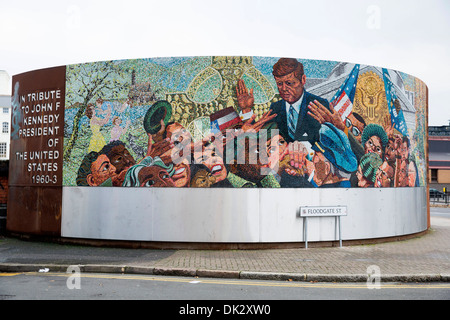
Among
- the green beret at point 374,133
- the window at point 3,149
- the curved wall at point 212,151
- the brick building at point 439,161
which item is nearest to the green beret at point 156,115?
the curved wall at point 212,151

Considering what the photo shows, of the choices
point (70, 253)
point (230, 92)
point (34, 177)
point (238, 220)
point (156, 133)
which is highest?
point (230, 92)

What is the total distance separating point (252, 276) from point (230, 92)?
524cm

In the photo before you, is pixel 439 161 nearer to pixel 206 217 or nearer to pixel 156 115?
pixel 206 217

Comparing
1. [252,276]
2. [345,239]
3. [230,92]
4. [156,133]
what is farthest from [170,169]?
[345,239]

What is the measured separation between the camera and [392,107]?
13.7 metres

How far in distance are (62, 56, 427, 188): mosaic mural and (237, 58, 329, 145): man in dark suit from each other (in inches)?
1.1

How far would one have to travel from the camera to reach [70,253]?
11125 millimetres

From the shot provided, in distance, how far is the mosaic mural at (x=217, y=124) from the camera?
12.0 meters

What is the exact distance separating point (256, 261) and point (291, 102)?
14.7 ft

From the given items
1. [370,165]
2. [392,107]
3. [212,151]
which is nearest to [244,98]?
[212,151]

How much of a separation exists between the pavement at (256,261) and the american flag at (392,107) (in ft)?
11.8

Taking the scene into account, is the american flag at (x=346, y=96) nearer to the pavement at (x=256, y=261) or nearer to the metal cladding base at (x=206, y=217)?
the metal cladding base at (x=206, y=217)

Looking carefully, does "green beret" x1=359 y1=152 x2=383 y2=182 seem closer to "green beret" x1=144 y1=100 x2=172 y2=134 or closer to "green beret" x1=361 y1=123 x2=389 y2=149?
"green beret" x1=361 y1=123 x2=389 y2=149
